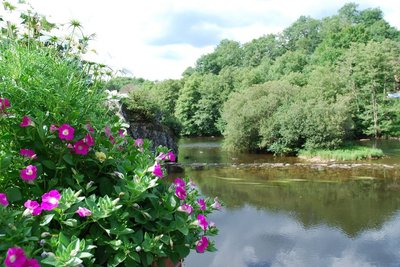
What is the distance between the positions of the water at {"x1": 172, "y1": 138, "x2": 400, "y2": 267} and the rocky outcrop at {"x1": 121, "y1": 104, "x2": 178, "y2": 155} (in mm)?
1931

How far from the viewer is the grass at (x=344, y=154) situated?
1720cm

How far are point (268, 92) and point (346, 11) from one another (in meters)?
38.2

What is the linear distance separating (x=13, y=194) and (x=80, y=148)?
0.24 m

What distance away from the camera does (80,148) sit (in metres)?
1.26

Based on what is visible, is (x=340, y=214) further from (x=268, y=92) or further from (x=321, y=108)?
(x=268, y=92)

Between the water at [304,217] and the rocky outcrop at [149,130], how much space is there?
1.93 meters

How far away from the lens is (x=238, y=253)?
6523 millimetres

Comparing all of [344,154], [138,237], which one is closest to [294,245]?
[138,237]

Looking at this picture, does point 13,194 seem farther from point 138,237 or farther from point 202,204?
point 202,204

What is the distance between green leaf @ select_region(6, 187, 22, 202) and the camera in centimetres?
114

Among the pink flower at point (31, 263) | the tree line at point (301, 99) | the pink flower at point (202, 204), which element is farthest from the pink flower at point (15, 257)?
the tree line at point (301, 99)

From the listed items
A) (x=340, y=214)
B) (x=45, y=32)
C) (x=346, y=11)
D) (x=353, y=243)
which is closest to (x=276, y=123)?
(x=340, y=214)

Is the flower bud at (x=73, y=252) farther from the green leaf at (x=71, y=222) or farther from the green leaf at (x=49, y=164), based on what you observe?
the green leaf at (x=49, y=164)

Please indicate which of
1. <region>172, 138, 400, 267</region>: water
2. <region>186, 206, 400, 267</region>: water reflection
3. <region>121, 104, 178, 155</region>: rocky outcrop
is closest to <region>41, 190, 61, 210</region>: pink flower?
<region>186, 206, 400, 267</region>: water reflection
